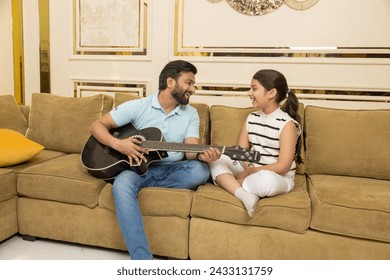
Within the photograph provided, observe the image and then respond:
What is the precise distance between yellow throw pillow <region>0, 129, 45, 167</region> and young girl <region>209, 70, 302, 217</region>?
114 centimetres

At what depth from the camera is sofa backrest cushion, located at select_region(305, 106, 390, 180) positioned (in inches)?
84.4

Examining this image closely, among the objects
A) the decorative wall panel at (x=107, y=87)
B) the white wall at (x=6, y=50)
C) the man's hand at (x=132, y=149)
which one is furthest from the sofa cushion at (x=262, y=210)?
the white wall at (x=6, y=50)

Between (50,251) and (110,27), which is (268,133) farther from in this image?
(110,27)

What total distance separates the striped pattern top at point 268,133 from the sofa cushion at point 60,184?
2.92 feet


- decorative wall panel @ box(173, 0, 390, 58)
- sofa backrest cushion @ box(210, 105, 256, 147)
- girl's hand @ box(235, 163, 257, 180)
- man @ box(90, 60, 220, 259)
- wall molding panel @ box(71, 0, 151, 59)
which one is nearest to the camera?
man @ box(90, 60, 220, 259)

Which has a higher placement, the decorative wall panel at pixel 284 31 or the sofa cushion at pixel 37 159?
the decorative wall panel at pixel 284 31

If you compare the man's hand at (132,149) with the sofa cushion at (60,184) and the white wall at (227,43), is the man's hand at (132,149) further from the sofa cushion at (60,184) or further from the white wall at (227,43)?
the white wall at (227,43)

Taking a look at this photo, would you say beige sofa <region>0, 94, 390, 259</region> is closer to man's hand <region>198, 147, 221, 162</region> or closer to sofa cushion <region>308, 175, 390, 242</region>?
sofa cushion <region>308, 175, 390, 242</region>

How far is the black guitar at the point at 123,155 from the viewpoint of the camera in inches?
71.1

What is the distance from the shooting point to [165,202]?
1810 millimetres

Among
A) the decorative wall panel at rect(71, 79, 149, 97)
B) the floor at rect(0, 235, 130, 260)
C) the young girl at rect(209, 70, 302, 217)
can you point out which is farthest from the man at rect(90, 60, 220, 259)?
the decorative wall panel at rect(71, 79, 149, 97)

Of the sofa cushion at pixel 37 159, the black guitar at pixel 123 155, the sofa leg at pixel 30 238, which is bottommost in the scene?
the sofa leg at pixel 30 238

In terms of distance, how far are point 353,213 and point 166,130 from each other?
105cm

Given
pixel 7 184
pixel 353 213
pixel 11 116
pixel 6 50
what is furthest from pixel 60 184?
pixel 6 50
